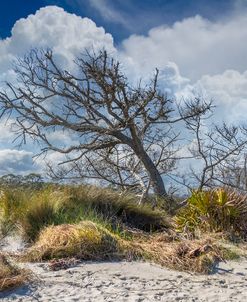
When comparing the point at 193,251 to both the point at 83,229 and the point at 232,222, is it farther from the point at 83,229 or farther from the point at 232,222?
the point at 232,222

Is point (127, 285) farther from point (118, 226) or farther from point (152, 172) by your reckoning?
point (152, 172)

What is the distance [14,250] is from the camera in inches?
321

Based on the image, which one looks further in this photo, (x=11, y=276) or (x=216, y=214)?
(x=216, y=214)

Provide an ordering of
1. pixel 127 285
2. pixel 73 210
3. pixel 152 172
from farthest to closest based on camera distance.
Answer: pixel 152 172, pixel 73 210, pixel 127 285

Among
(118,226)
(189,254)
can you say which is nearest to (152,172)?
(118,226)

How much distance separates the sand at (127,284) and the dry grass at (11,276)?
0.31 ft

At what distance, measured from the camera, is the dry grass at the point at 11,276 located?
5777 millimetres

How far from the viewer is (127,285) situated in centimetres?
594

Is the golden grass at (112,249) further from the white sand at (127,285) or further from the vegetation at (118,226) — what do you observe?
the white sand at (127,285)

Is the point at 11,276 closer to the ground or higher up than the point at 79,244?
closer to the ground

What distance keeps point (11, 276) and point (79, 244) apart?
153 cm

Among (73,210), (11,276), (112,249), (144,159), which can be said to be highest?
(144,159)

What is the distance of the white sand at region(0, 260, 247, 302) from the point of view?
5551 millimetres

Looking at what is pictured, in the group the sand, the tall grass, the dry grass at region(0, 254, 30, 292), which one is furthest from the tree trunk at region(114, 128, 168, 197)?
the dry grass at region(0, 254, 30, 292)
